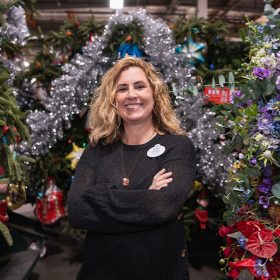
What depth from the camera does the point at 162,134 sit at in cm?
170

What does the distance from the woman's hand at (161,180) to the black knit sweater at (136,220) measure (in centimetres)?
2

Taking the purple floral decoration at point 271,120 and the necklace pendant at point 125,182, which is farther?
the necklace pendant at point 125,182

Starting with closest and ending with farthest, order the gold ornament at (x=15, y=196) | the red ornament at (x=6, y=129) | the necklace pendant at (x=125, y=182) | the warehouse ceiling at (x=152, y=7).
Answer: the necklace pendant at (x=125, y=182), the red ornament at (x=6, y=129), the gold ornament at (x=15, y=196), the warehouse ceiling at (x=152, y=7)

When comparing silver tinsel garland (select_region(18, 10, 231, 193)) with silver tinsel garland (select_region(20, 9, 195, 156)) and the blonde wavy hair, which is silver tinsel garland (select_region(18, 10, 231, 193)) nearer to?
silver tinsel garland (select_region(20, 9, 195, 156))

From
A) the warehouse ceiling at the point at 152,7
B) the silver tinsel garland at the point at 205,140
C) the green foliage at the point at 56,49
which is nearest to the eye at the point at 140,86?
the silver tinsel garland at the point at 205,140

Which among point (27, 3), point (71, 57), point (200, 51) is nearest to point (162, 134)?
point (27, 3)

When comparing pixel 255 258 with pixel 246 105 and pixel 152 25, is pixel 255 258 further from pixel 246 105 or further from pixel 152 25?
pixel 152 25

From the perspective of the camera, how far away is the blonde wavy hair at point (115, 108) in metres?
1.69

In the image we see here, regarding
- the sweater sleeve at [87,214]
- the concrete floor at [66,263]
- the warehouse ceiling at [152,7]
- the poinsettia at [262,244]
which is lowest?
the concrete floor at [66,263]

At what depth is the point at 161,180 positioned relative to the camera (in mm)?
1466

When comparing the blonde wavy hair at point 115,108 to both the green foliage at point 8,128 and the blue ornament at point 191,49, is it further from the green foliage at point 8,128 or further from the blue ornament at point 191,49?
the blue ornament at point 191,49

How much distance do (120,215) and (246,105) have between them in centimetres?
71

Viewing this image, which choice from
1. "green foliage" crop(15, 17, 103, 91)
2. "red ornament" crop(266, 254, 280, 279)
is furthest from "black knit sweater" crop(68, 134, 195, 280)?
"green foliage" crop(15, 17, 103, 91)

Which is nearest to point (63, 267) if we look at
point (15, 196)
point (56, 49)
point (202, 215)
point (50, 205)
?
point (50, 205)
